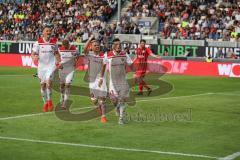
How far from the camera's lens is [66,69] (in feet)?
66.1

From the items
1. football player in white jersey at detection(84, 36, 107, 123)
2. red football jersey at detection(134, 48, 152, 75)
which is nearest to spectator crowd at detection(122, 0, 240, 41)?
red football jersey at detection(134, 48, 152, 75)

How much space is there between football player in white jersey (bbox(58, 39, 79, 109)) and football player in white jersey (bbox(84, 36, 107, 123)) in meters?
2.00

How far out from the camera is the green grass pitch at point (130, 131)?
1230 cm

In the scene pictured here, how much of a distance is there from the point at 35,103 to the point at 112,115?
12.7 feet

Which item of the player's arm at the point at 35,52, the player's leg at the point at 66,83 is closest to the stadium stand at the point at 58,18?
the player's leg at the point at 66,83

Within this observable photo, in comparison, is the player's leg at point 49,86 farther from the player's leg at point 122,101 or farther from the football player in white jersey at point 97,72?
the player's leg at point 122,101

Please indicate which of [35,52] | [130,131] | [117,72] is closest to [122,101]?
[117,72]

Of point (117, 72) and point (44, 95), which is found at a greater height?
point (117, 72)

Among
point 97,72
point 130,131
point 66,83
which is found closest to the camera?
point 130,131

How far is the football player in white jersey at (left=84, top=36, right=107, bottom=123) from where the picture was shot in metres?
17.0

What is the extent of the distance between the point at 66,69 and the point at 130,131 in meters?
5.64

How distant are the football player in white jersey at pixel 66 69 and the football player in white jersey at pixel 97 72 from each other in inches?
78.6

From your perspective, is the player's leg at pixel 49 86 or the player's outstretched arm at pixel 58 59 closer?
the player's leg at pixel 49 86

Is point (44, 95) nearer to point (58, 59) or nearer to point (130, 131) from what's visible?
point (58, 59)
